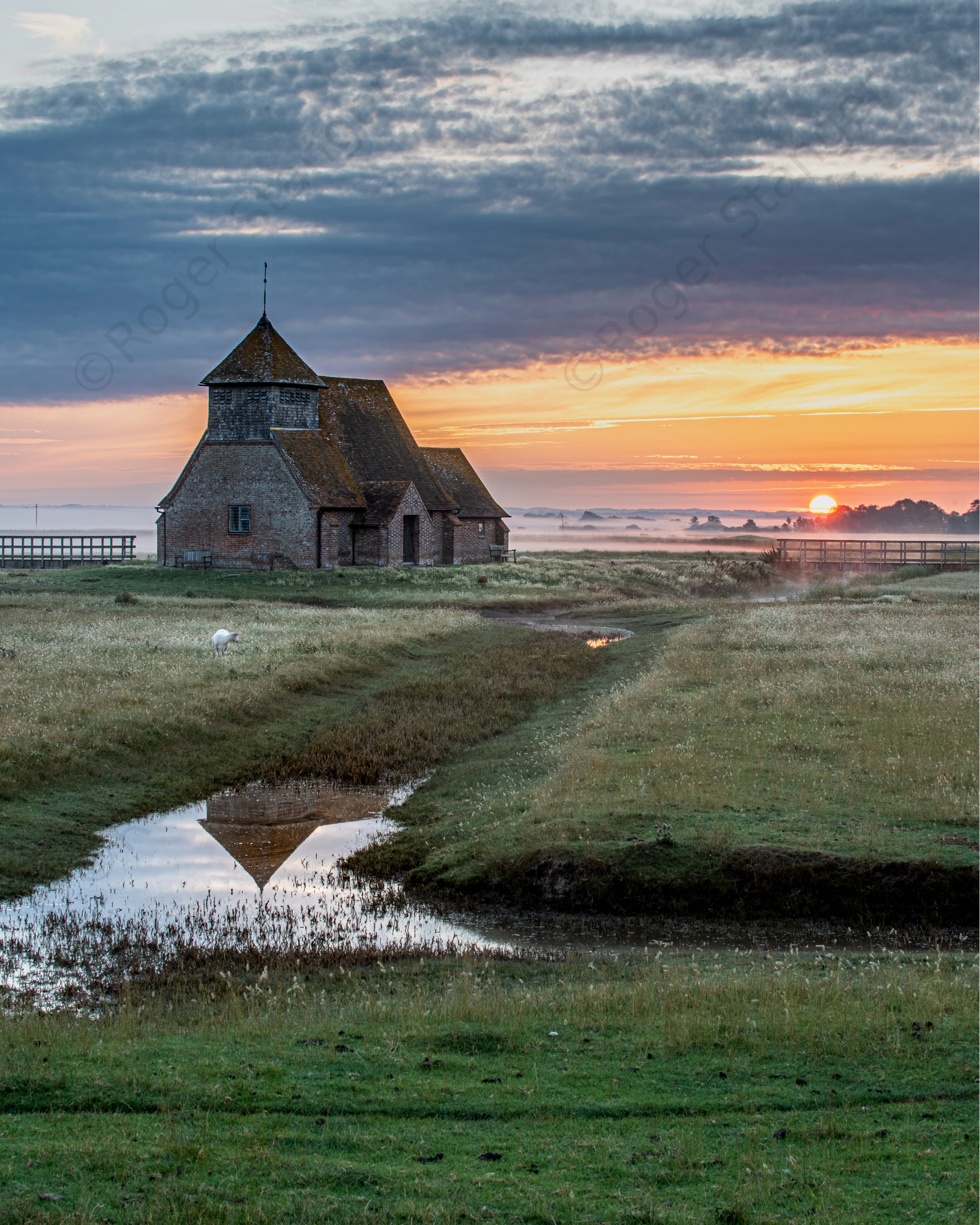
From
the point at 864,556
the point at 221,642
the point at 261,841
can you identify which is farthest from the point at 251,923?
the point at 864,556

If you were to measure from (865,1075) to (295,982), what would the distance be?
5.07 m

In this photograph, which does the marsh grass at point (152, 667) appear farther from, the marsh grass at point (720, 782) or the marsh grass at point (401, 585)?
the marsh grass at point (401, 585)

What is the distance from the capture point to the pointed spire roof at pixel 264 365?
59906mm

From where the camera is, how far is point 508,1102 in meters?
7.49

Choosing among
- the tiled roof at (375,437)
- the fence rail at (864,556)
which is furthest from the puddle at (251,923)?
the fence rail at (864,556)

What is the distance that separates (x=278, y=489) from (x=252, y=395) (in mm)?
5904

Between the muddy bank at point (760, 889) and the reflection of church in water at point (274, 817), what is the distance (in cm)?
346

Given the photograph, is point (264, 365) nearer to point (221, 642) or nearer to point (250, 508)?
point (250, 508)

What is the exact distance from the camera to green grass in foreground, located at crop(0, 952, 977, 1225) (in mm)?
6184

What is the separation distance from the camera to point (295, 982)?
32.6 feet

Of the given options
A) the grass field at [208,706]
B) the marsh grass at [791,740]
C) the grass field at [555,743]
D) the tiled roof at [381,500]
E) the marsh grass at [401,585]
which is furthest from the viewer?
the tiled roof at [381,500]

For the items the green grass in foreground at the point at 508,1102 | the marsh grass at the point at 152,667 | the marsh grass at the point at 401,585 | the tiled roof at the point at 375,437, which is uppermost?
the tiled roof at the point at 375,437

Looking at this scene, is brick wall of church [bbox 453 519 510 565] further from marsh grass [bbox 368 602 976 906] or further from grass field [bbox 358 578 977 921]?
grass field [bbox 358 578 977 921]

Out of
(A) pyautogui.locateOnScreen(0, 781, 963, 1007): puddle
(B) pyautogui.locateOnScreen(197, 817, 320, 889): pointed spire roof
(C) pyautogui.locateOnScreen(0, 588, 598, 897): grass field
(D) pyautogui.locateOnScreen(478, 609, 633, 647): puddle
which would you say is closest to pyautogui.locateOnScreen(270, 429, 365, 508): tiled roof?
(D) pyautogui.locateOnScreen(478, 609, 633, 647): puddle
